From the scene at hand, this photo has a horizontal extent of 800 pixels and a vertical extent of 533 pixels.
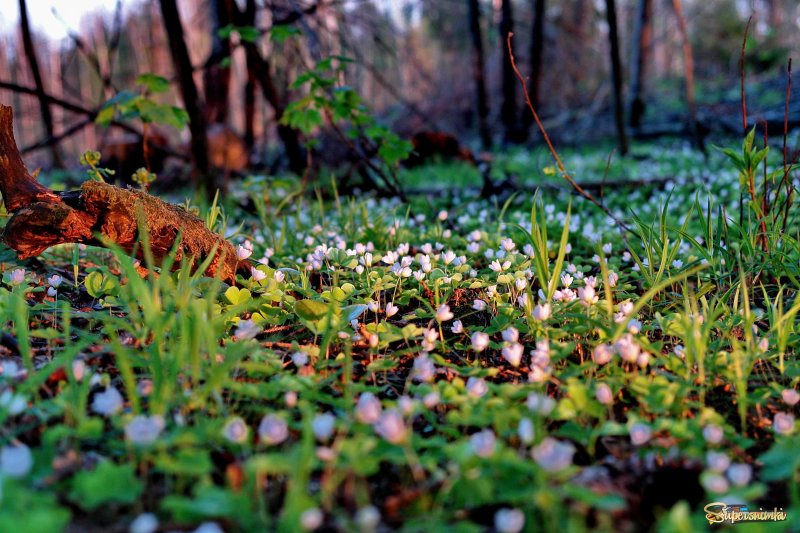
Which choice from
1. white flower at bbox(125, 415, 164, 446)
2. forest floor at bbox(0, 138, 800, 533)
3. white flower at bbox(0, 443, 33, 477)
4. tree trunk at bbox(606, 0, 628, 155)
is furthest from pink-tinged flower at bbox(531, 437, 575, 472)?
tree trunk at bbox(606, 0, 628, 155)

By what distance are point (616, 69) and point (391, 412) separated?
6835 millimetres

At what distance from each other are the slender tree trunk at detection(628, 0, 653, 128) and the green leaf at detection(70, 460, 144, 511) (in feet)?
31.8

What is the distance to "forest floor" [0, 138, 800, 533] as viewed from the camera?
1095 millimetres

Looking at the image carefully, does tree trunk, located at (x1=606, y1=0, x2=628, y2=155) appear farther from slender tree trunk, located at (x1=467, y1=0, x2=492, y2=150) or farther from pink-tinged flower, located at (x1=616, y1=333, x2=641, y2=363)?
pink-tinged flower, located at (x1=616, y1=333, x2=641, y2=363)

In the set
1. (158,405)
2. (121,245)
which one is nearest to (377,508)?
(158,405)

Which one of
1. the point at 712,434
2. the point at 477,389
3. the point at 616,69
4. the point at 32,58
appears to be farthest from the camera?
the point at 616,69

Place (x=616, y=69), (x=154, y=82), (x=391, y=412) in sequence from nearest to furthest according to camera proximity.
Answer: (x=391, y=412) → (x=154, y=82) → (x=616, y=69)

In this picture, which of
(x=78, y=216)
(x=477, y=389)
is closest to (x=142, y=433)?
(x=477, y=389)

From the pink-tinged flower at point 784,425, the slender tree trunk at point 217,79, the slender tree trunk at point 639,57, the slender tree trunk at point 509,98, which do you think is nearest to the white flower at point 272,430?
the pink-tinged flower at point 784,425

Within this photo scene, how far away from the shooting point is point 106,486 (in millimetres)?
1042

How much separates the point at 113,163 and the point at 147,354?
794cm

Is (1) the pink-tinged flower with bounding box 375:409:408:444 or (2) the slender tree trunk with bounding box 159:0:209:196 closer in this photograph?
(1) the pink-tinged flower with bounding box 375:409:408:444

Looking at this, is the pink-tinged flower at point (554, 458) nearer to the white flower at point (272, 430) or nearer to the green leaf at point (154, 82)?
the white flower at point (272, 430)

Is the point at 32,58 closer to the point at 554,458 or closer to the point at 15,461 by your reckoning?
the point at 15,461
